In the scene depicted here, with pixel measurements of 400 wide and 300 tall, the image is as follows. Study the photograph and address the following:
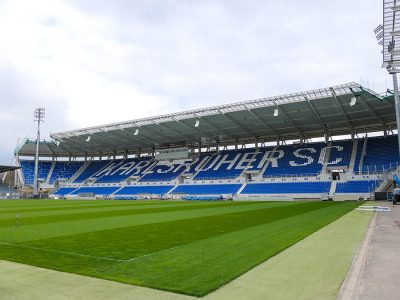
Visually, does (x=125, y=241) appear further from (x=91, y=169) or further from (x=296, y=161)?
(x=91, y=169)

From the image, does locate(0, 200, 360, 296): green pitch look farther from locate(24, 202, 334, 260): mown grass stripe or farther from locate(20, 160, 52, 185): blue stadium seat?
locate(20, 160, 52, 185): blue stadium seat

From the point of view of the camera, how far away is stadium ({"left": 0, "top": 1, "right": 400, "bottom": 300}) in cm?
592

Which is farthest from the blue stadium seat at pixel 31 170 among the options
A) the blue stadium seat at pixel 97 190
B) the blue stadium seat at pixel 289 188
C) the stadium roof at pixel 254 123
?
the blue stadium seat at pixel 289 188

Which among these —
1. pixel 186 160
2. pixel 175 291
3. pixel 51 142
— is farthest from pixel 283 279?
pixel 51 142

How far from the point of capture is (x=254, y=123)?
48531mm

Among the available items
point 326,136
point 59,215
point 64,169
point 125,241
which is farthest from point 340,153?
point 64,169

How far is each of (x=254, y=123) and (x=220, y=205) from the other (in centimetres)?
1979

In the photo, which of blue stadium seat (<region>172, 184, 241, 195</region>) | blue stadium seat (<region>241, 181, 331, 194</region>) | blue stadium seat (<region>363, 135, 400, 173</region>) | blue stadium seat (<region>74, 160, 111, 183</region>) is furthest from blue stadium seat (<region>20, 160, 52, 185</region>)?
blue stadium seat (<region>363, 135, 400, 173</region>)

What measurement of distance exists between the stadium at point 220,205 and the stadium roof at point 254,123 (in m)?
0.24

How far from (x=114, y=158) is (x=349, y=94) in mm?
53409

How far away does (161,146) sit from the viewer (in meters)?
67.1

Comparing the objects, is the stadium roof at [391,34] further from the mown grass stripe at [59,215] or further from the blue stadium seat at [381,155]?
the blue stadium seat at [381,155]

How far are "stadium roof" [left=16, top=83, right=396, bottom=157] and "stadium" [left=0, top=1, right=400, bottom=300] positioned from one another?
236mm

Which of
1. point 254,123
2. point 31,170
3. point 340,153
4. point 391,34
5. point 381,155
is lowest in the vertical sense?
point 31,170
